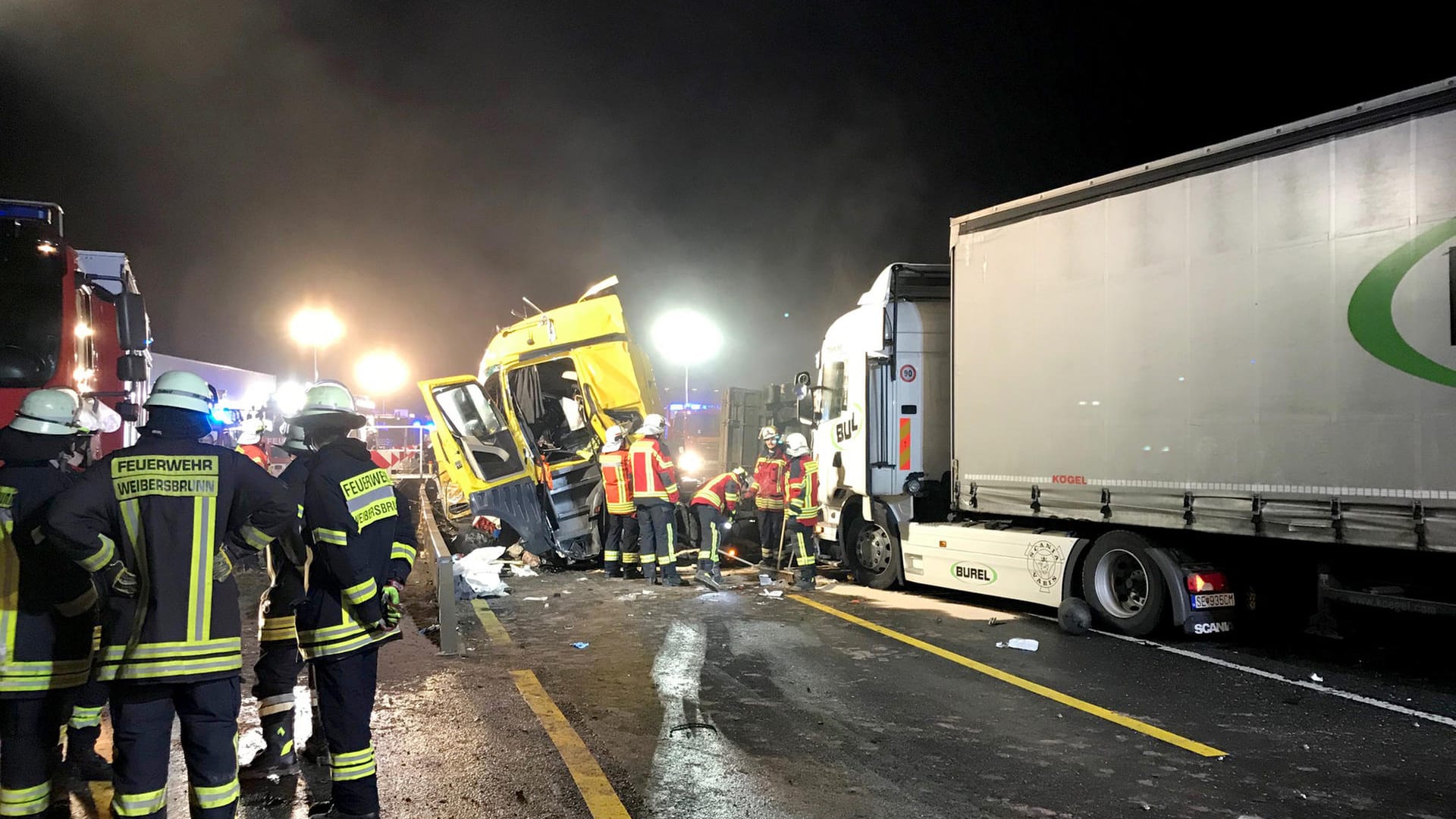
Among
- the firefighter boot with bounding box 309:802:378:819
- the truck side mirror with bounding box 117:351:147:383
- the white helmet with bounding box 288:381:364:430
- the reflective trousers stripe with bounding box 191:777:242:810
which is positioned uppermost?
the truck side mirror with bounding box 117:351:147:383

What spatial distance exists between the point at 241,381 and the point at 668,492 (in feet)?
140

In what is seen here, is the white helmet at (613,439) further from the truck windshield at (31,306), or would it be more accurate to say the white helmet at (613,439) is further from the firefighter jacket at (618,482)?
the truck windshield at (31,306)

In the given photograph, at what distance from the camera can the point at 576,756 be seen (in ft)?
14.3

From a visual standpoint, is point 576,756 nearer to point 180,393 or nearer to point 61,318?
point 180,393

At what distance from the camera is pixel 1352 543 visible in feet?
17.9

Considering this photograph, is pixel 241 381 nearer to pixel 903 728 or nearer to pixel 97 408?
pixel 97 408

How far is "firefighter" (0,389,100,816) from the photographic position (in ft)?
10.9

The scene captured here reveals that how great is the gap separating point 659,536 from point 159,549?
273 inches

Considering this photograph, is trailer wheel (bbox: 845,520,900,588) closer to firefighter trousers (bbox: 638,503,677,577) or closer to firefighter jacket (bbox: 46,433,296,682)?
firefighter trousers (bbox: 638,503,677,577)

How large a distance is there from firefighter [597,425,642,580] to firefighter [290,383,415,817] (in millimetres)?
6330

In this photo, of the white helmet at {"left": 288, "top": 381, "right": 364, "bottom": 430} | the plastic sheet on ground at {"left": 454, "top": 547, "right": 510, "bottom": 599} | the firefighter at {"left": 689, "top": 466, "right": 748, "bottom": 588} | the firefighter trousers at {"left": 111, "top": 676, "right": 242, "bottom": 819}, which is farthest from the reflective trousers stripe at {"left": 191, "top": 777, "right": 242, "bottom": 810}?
the firefighter at {"left": 689, "top": 466, "right": 748, "bottom": 588}

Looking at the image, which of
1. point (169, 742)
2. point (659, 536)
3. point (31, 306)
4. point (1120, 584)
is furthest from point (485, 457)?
point (169, 742)

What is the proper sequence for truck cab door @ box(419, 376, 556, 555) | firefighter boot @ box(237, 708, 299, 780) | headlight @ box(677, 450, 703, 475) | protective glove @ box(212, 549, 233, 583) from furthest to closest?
headlight @ box(677, 450, 703, 475), truck cab door @ box(419, 376, 556, 555), firefighter boot @ box(237, 708, 299, 780), protective glove @ box(212, 549, 233, 583)

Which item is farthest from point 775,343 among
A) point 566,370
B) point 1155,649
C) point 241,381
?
point 1155,649
